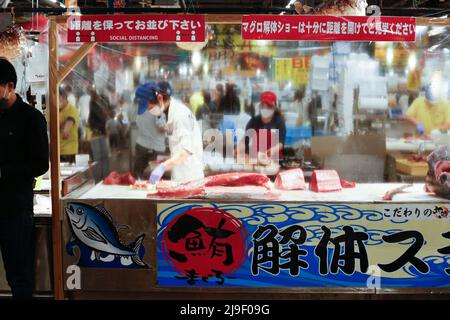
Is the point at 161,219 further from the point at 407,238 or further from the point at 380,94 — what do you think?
the point at 380,94

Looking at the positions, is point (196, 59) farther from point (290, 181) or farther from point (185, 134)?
point (290, 181)

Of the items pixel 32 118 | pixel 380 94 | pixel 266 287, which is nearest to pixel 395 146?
pixel 380 94

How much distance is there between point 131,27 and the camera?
3.78 m

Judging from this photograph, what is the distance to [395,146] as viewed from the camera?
5.00 meters

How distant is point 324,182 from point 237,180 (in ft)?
2.53

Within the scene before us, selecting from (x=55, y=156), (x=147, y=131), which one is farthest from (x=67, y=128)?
(x=147, y=131)

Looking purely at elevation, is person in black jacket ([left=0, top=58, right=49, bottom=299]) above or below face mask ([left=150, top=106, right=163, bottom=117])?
below

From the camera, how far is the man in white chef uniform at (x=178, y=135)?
4.83 metres

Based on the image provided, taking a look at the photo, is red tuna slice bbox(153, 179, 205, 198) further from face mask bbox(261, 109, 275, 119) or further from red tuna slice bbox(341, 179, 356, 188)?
red tuna slice bbox(341, 179, 356, 188)

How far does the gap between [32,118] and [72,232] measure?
0.95 meters

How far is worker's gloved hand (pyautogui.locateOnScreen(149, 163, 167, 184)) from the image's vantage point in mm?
4752

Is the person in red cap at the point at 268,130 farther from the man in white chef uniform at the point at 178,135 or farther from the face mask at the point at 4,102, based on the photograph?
the face mask at the point at 4,102

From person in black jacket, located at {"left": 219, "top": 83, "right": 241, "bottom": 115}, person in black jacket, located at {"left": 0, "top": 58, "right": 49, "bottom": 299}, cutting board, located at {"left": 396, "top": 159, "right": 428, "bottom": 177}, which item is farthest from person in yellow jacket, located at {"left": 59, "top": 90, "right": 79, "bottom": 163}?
cutting board, located at {"left": 396, "top": 159, "right": 428, "bottom": 177}

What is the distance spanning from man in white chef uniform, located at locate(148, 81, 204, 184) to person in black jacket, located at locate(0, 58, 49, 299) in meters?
1.39
